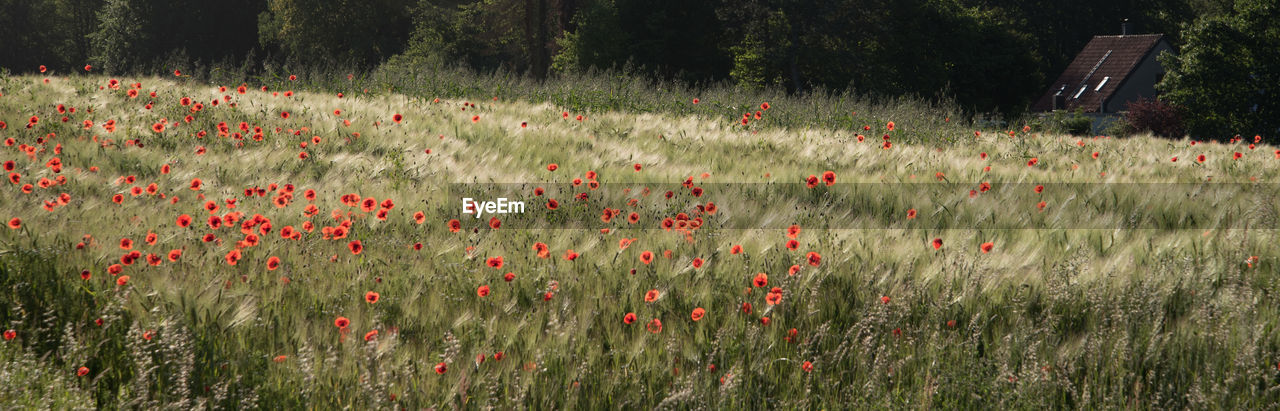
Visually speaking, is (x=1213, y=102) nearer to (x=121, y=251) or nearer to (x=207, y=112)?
(x=207, y=112)

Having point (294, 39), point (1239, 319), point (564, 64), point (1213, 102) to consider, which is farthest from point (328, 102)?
point (1213, 102)

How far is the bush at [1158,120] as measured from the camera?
108 feet

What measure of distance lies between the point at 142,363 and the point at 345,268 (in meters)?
1.02

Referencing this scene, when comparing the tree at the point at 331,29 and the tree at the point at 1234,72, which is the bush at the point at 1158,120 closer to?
the tree at the point at 1234,72

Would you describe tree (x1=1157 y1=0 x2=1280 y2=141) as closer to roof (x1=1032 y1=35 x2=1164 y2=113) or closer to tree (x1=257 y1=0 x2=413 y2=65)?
roof (x1=1032 y1=35 x2=1164 y2=113)

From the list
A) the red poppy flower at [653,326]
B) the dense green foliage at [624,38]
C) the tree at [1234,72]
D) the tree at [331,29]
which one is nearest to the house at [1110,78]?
the dense green foliage at [624,38]

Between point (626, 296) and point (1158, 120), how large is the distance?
36161 mm

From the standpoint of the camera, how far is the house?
128ft

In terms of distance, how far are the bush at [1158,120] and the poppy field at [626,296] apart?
105 ft

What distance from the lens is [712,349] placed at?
2988mm

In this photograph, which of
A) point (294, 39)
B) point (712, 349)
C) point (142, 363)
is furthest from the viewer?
point (294, 39)

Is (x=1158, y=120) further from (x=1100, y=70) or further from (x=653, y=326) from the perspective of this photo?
(x=653, y=326)

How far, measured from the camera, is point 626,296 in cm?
324

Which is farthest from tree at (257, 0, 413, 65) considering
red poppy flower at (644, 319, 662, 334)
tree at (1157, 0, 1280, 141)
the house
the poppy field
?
red poppy flower at (644, 319, 662, 334)
